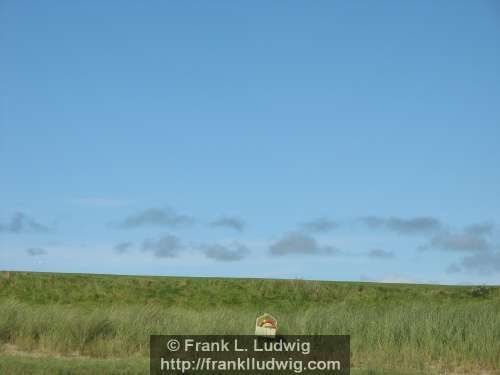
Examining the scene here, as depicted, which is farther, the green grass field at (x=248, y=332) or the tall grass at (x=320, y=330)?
the tall grass at (x=320, y=330)

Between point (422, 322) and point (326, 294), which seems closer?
point (422, 322)

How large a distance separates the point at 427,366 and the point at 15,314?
1217 cm

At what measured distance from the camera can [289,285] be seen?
27.9 m

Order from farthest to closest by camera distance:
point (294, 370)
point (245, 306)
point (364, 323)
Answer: point (245, 306) → point (364, 323) → point (294, 370)

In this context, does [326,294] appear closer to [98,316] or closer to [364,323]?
[364,323]

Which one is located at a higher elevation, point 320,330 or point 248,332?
point 320,330

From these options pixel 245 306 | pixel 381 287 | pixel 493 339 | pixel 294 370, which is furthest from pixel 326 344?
pixel 381 287

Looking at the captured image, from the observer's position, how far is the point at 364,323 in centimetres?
2000

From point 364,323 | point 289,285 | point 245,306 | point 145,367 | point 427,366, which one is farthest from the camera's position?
point 289,285

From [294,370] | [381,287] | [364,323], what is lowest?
[294,370]

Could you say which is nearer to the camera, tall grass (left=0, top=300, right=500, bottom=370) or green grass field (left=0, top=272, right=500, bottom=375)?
green grass field (left=0, top=272, right=500, bottom=375)

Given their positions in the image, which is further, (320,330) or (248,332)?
A: (320,330)

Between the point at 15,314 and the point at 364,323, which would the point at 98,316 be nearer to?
the point at 15,314

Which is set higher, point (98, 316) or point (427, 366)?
point (98, 316)
